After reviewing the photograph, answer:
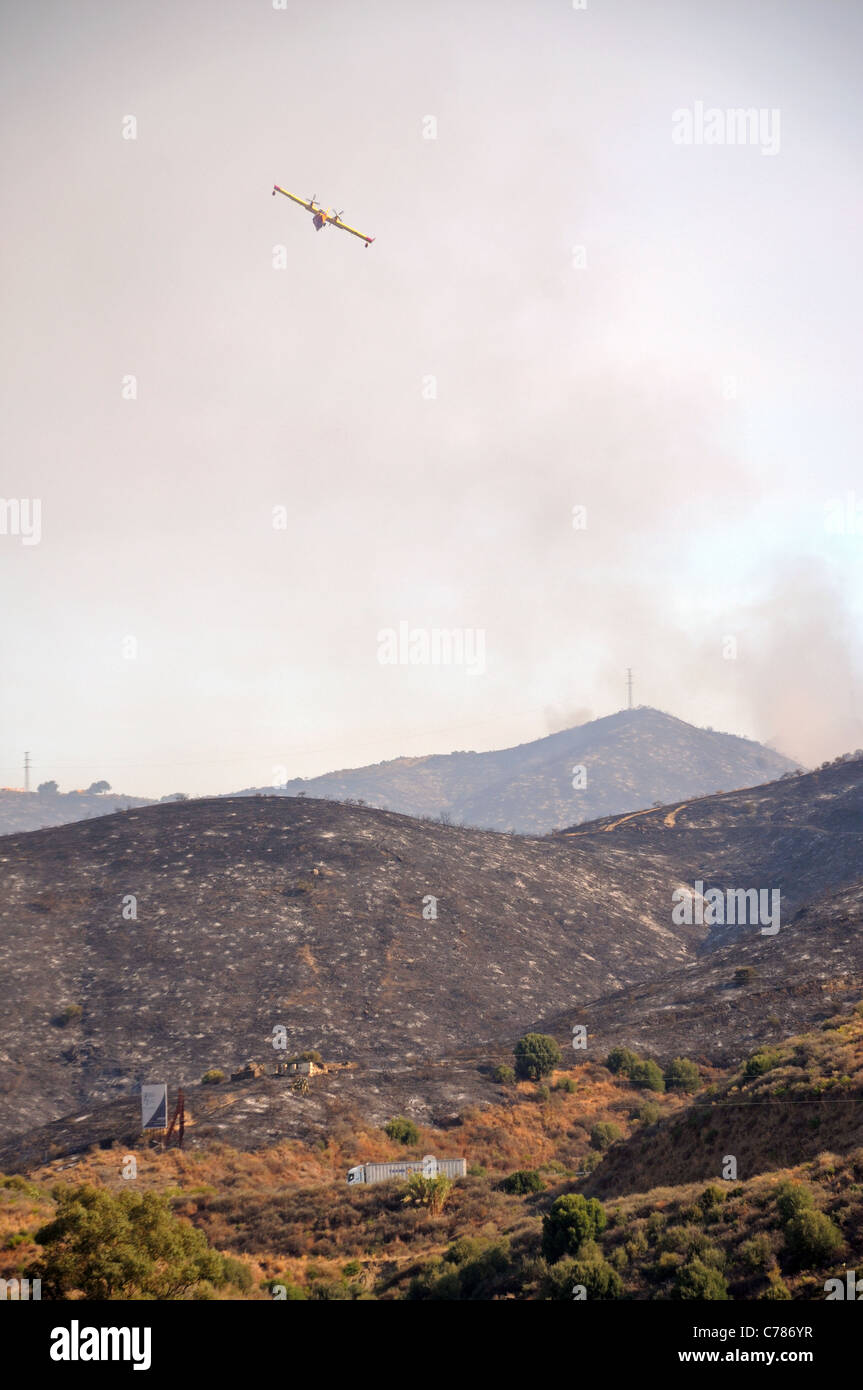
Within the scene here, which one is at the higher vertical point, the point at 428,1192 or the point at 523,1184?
the point at 428,1192

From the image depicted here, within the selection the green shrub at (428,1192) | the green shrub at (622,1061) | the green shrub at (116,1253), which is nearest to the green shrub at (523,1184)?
the green shrub at (428,1192)

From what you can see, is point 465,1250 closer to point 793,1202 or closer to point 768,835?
point 793,1202

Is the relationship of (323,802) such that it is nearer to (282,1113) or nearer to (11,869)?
(11,869)

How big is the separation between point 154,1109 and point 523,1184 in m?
20.2

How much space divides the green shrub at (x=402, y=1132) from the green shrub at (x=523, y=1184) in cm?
950

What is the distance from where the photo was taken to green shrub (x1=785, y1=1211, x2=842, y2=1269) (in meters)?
20.5

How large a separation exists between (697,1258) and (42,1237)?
15.7 m

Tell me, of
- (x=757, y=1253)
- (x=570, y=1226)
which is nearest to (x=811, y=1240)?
(x=757, y=1253)

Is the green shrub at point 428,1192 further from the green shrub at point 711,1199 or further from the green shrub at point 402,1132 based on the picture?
the green shrub at point 711,1199

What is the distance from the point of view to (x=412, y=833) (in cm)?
9612

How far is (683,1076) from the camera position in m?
51.4

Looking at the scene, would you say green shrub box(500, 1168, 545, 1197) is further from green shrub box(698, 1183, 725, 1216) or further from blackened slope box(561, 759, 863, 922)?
blackened slope box(561, 759, 863, 922)

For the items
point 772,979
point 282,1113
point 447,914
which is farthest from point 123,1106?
point 772,979

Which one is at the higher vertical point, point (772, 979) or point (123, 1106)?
point (772, 979)
